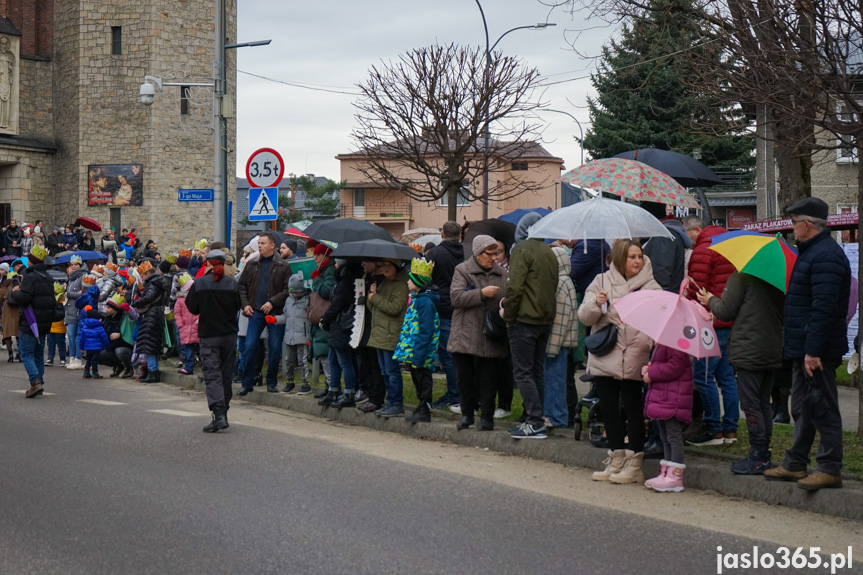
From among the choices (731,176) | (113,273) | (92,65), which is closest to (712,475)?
(113,273)

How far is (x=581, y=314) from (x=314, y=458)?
2689mm

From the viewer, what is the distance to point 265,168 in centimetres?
1689

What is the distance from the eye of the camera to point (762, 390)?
786 cm

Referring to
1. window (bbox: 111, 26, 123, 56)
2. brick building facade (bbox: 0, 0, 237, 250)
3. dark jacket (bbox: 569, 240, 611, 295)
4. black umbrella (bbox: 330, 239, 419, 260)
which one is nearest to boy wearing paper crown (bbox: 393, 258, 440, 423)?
black umbrella (bbox: 330, 239, 419, 260)

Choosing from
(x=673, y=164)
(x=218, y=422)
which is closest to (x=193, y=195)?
(x=218, y=422)

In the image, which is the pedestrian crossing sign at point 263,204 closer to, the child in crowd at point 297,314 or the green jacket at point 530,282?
the child in crowd at point 297,314

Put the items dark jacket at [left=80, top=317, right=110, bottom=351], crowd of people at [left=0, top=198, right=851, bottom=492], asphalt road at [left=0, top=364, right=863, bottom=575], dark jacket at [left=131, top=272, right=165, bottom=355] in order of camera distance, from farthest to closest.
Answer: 1. dark jacket at [left=80, top=317, right=110, bottom=351]
2. dark jacket at [left=131, top=272, right=165, bottom=355]
3. crowd of people at [left=0, top=198, right=851, bottom=492]
4. asphalt road at [left=0, top=364, right=863, bottom=575]

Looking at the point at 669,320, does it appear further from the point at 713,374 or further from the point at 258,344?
the point at 258,344

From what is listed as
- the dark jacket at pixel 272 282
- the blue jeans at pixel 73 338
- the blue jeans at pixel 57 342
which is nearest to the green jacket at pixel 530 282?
the dark jacket at pixel 272 282

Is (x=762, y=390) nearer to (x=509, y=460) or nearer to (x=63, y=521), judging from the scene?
(x=509, y=460)

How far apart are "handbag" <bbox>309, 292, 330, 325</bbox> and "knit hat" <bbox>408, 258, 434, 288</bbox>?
74.3 inches

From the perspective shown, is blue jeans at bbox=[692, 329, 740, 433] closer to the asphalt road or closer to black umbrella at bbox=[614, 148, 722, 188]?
the asphalt road

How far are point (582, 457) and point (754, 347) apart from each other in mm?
1837

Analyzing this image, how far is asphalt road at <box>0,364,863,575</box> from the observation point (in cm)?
582
